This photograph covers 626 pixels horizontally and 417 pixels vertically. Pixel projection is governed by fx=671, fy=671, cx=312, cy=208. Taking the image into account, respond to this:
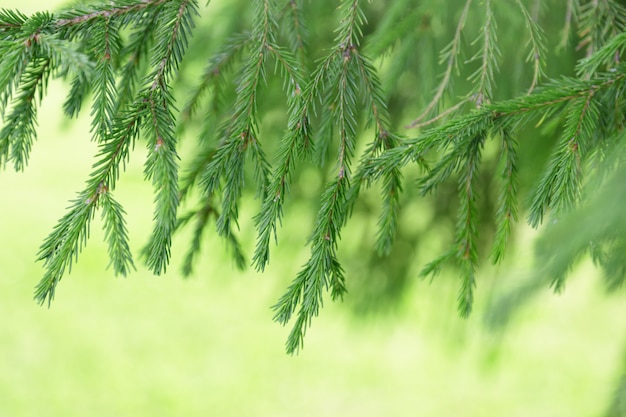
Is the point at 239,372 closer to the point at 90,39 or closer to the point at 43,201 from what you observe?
the point at 43,201

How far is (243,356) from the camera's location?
4.09 metres

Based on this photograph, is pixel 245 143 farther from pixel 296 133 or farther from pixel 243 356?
pixel 243 356

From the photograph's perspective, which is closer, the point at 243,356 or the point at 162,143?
the point at 162,143

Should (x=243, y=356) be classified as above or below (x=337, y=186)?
below

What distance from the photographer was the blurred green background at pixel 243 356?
3.70 m

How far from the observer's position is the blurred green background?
145 inches

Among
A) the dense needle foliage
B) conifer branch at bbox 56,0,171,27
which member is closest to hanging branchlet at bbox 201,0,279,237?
the dense needle foliage

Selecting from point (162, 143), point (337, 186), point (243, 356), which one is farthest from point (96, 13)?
point (243, 356)

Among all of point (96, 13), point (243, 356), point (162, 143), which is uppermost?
point (96, 13)

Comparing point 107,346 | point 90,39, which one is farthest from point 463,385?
point 90,39

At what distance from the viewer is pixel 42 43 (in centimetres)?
100

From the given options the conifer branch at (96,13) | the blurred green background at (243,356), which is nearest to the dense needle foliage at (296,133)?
the conifer branch at (96,13)

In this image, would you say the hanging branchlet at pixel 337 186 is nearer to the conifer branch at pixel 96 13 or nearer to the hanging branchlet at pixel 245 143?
the hanging branchlet at pixel 245 143

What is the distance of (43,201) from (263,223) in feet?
15.5
